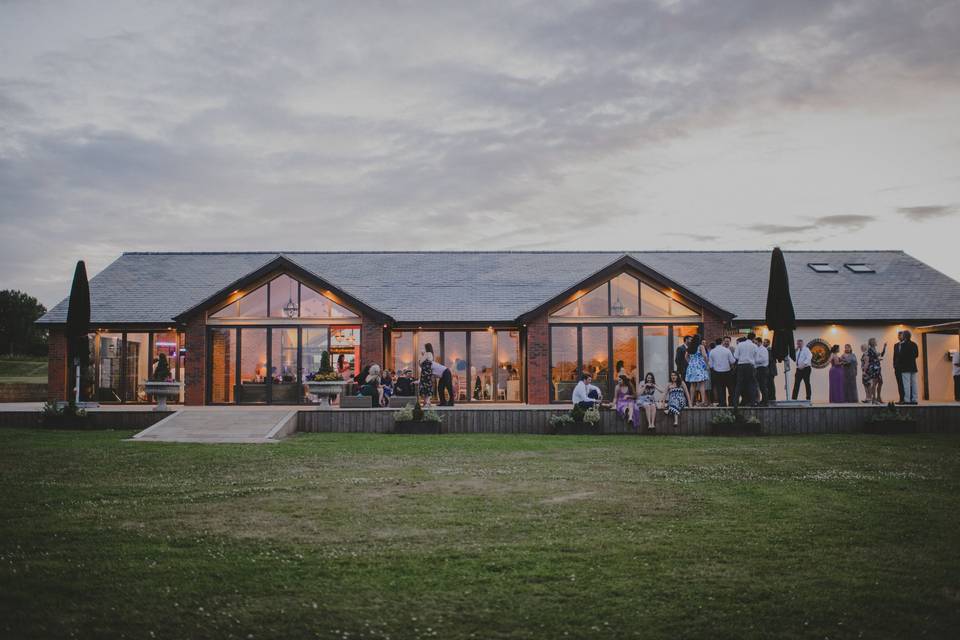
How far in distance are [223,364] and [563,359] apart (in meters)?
9.62

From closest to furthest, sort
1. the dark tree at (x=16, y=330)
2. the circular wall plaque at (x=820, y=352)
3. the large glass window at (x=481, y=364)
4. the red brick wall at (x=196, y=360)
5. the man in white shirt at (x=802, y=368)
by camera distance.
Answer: the man in white shirt at (x=802, y=368)
the red brick wall at (x=196, y=360)
the large glass window at (x=481, y=364)
the circular wall plaque at (x=820, y=352)
the dark tree at (x=16, y=330)

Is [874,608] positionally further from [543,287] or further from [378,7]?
[543,287]

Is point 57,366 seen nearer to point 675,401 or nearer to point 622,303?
point 622,303

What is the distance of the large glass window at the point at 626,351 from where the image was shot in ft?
75.0

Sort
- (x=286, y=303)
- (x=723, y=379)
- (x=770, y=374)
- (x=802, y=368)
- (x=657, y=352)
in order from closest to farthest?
(x=723, y=379) < (x=770, y=374) < (x=802, y=368) < (x=286, y=303) < (x=657, y=352)

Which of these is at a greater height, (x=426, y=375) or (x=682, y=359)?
(x=682, y=359)

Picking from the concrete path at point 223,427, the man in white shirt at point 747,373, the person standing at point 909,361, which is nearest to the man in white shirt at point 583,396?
the man in white shirt at point 747,373

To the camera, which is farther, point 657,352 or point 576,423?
point 657,352

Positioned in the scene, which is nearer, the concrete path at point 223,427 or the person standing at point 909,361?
the concrete path at point 223,427

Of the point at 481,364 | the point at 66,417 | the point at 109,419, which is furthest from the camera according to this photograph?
the point at 481,364

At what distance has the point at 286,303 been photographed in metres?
22.5

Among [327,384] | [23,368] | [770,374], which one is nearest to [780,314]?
[770,374]

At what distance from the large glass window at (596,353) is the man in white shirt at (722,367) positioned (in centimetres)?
490

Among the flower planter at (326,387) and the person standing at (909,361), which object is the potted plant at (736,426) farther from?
the flower planter at (326,387)
